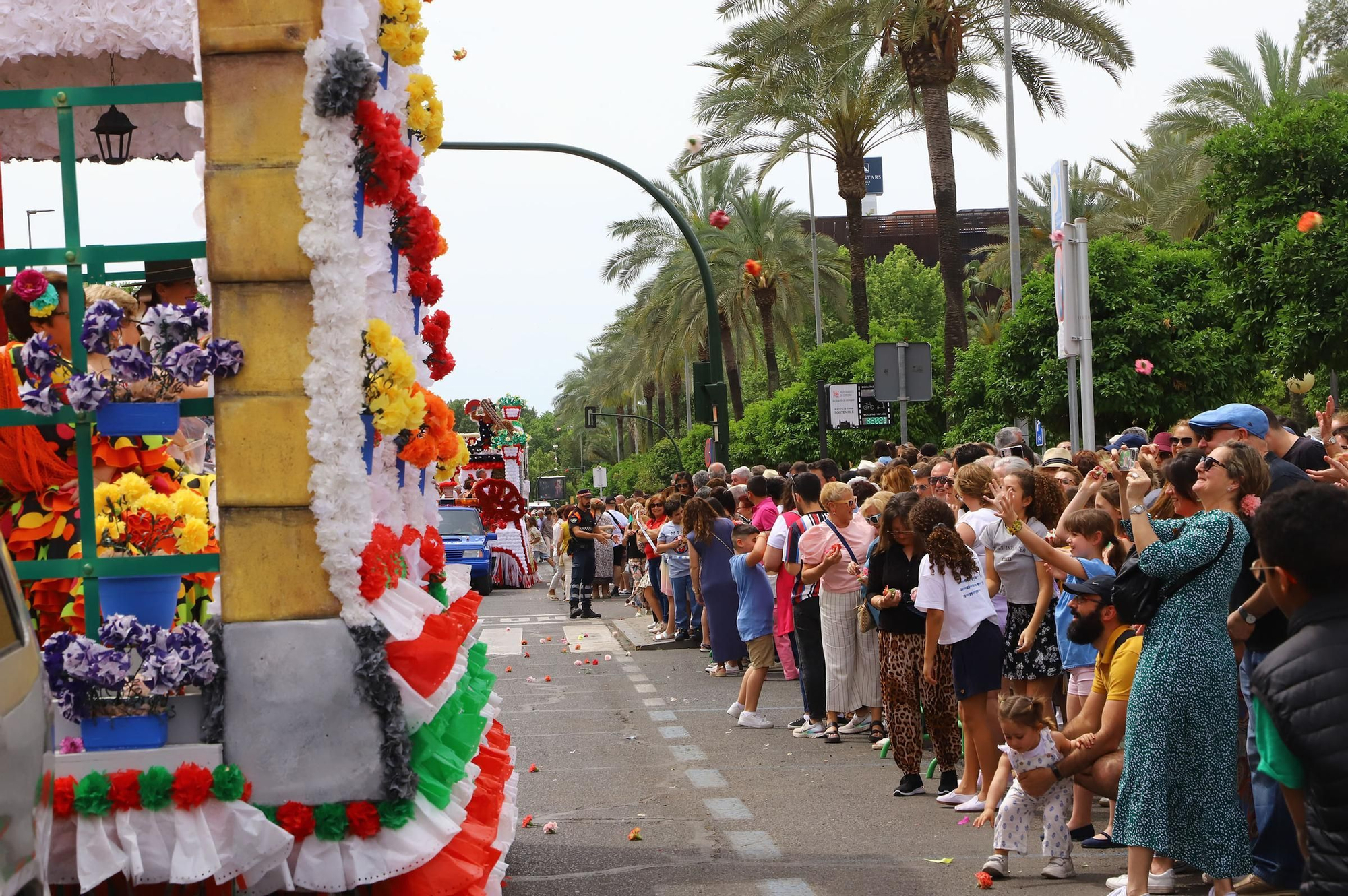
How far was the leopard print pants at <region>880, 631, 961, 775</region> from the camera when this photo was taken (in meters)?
8.96

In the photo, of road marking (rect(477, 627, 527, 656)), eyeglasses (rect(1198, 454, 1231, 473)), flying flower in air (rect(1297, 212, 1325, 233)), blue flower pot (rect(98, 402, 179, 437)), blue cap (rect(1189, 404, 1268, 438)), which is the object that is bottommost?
road marking (rect(477, 627, 527, 656))

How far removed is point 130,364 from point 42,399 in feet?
1.07

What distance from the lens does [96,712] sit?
4.86m

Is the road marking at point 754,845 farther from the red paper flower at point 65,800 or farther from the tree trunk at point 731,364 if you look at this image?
the tree trunk at point 731,364

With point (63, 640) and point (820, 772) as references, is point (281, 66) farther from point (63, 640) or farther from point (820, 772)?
point (820, 772)

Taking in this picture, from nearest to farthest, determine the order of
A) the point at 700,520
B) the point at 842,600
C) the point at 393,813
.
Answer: the point at 393,813 < the point at 842,600 < the point at 700,520

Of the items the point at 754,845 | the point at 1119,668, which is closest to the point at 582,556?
the point at 754,845

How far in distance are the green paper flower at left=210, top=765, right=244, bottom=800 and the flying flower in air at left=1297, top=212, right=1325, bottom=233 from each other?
19231mm

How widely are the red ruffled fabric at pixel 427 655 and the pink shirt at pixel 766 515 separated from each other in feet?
30.1

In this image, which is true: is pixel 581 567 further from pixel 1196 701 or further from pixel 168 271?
pixel 1196 701

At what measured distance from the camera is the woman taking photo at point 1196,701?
5.89 m

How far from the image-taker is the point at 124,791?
473 cm

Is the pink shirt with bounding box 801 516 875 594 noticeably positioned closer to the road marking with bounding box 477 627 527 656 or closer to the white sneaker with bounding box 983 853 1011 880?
the white sneaker with bounding box 983 853 1011 880

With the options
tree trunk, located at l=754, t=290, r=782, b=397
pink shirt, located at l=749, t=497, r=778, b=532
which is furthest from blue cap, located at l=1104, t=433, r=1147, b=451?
tree trunk, located at l=754, t=290, r=782, b=397
